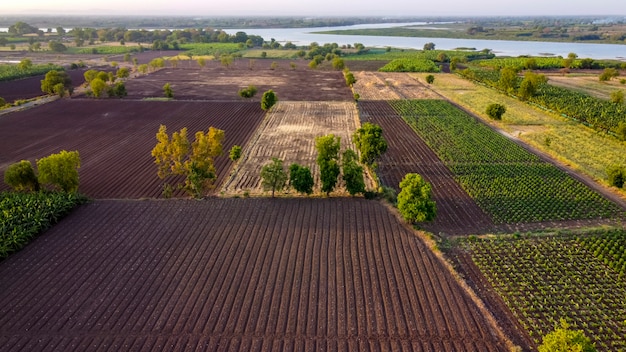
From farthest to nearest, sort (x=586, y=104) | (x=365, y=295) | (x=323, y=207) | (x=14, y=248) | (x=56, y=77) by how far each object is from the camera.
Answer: (x=56, y=77) < (x=586, y=104) < (x=323, y=207) < (x=14, y=248) < (x=365, y=295)

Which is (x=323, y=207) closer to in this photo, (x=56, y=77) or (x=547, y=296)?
(x=547, y=296)

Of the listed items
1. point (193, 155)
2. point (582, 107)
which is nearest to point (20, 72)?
point (193, 155)

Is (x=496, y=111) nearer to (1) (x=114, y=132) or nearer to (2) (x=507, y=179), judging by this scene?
(2) (x=507, y=179)

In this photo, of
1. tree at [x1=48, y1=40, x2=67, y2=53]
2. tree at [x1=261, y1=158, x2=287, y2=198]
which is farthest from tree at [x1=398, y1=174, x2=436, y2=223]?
tree at [x1=48, y1=40, x2=67, y2=53]

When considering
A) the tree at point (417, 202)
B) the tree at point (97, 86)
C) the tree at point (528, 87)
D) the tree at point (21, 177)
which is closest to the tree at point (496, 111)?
the tree at point (528, 87)

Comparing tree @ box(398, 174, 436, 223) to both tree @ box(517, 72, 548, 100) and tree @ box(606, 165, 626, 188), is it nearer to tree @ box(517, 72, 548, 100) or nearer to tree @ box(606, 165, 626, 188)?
tree @ box(606, 165, 626, 188)

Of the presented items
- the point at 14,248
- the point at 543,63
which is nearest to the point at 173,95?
the point at 14,248
